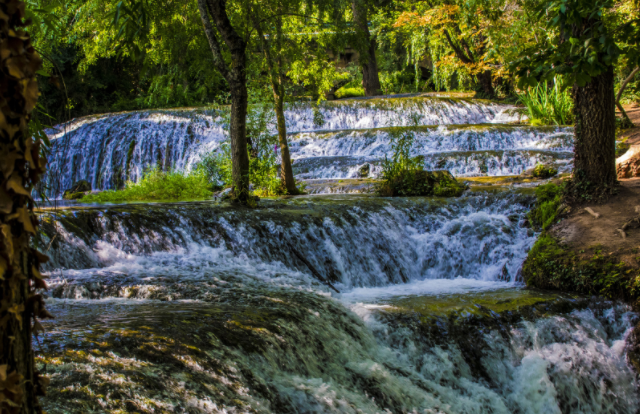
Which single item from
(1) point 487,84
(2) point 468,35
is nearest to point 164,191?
(2) point 468,35

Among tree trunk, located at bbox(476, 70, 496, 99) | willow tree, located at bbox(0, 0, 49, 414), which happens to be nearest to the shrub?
willow tree, located at bbox(0, 0, 49, 414)

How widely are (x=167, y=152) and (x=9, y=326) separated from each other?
15.4 m

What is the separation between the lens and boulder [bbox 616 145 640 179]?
8.27 meters

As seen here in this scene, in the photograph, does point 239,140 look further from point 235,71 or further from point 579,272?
point 579,272

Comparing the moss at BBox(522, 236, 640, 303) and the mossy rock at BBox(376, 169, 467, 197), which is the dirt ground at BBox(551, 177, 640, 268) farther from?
the mossy rock at BBox(376, 169, 467, 197)

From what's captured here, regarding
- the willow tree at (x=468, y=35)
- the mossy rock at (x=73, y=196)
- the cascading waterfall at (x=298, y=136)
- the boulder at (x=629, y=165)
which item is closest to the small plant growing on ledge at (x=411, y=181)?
the boulder at (x=629, y=165)

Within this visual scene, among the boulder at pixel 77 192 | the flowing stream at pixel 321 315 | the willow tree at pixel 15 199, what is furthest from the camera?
the boulder at pixel 77 192

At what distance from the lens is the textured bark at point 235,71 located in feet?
23.9

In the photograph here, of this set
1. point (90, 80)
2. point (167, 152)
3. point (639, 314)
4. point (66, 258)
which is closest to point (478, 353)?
point (639, 314)

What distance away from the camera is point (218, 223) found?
6.85m

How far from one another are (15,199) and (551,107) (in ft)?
52.0

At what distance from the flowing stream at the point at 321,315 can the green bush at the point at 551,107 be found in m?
7.34

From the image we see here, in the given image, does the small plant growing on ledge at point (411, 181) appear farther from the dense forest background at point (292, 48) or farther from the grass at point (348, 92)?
the grass at point (348, 92)

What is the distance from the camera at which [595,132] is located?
256 inches
